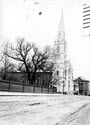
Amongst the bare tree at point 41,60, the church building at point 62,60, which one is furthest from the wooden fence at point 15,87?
the church building at point 62,60

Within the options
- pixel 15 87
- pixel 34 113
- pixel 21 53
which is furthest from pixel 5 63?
pixel 34 113

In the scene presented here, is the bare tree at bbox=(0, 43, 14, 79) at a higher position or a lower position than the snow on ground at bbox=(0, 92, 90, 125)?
higher

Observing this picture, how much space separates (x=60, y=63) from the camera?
222 ft

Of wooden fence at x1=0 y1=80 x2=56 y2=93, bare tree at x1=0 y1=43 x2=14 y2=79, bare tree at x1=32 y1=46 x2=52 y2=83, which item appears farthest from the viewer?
bare tree at x1=32 y1=46 x2=52 y2=83

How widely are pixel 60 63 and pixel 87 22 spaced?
2464 inches

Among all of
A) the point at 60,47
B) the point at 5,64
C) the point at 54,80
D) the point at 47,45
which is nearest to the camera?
the point at 5,64

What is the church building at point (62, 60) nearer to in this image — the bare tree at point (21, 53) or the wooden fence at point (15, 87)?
the bare tree at point (21, 53)

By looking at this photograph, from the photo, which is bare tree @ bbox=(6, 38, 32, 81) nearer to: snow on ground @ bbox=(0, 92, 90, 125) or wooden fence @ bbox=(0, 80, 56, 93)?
wooden fence @ bbox=(0, 80, 56, 93)

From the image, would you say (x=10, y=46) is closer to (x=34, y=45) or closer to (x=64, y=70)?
(x=34, y=45)

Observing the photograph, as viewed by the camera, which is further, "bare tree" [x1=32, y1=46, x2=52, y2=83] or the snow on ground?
"bare tree" [x1=32, y1=46, x2=52, y2=83]

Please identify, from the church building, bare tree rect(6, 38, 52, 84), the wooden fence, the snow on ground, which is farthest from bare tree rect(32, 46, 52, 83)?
the snow on ground

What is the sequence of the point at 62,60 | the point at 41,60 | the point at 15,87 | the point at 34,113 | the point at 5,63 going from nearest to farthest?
the point at 34,113 < the point at 15,87 < the point at 5,63 < the point at 41,60 < the point at 62,60

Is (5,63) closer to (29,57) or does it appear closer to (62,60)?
(29,57)

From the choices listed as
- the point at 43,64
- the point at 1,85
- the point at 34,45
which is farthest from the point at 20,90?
the point at 34,45
